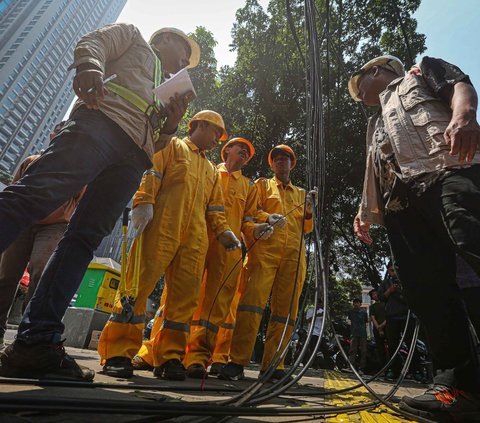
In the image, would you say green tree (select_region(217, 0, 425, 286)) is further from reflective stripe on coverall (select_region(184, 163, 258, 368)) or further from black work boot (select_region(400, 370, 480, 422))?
black work boot (select_region(400, 370, 480, 422))

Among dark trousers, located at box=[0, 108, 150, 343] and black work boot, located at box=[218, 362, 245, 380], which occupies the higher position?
dark trousers, located at box=[0, 108, 150, 343]

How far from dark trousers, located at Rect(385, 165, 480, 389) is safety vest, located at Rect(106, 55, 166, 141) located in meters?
1.43

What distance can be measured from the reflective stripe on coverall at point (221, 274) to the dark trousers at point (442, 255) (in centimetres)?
112

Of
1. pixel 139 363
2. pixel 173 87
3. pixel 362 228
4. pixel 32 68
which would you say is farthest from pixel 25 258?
pixel 32 68

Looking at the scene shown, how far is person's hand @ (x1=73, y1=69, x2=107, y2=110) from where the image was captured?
1.43m

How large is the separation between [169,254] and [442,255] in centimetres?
168

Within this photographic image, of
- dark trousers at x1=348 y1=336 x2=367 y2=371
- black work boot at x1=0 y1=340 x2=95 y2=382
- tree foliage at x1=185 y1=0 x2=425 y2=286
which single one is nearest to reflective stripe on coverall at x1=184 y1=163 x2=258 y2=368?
black work boot at x1=0 y1=340 x2=95 y2=382

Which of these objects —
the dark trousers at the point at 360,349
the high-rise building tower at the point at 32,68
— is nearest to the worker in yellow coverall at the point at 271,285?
the dark trousers at the point at 360,349

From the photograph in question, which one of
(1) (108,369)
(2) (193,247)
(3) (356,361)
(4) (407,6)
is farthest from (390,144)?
(4) (407,6)

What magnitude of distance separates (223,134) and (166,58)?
3.69 ft

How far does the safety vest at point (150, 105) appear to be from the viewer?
166 centimetres

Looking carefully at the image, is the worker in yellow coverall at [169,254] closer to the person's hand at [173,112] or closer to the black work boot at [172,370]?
the black work boot at [172,370]

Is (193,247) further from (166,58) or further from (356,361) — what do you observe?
(356,361)

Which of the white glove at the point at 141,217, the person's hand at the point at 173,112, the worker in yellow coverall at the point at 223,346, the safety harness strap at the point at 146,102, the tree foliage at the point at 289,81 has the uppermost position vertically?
the tree foliage at the point at 289,81
